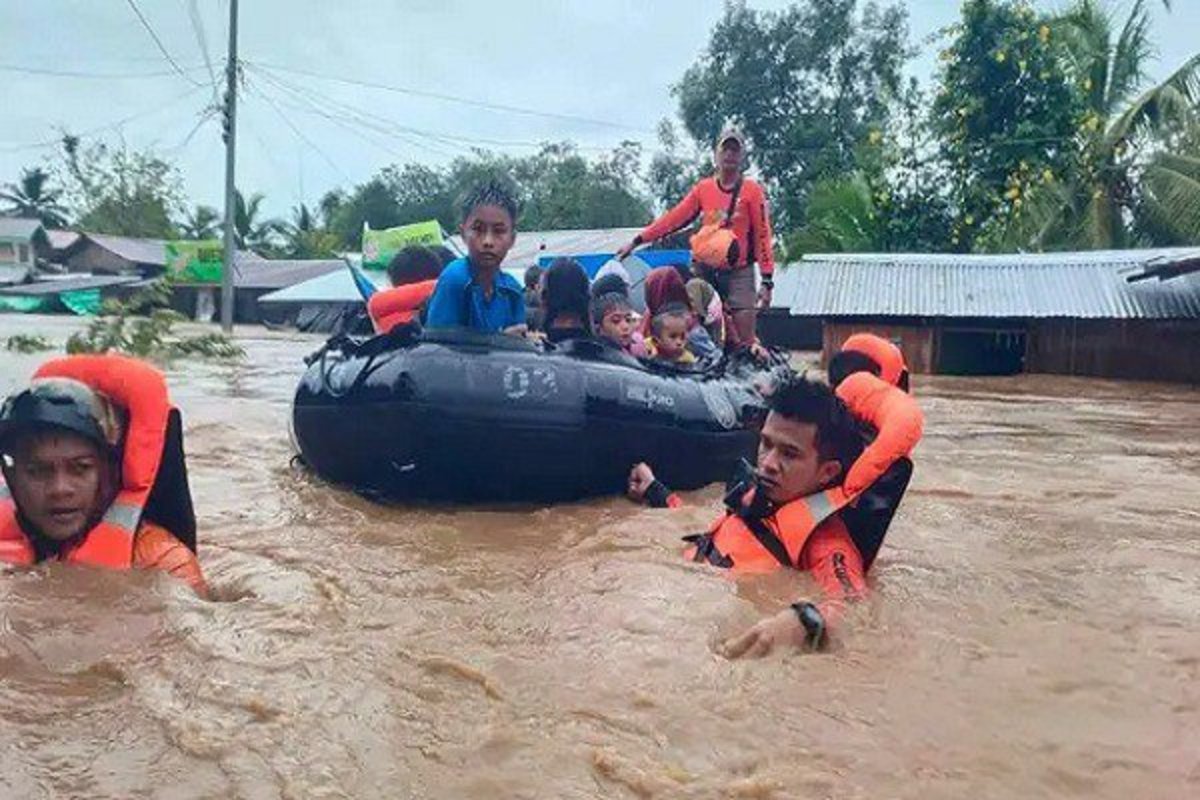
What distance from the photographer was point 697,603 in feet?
11.0

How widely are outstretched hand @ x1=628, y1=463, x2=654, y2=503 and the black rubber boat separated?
0.13 ft

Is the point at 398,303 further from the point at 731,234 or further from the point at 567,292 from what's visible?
the point at 731,234

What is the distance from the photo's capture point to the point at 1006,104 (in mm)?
22562

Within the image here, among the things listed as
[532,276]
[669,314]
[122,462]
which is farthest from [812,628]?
[532,276]

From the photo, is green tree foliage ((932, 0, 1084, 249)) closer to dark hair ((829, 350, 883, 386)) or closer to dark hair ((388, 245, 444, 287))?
dark hair ((388, 245, 444, 287))

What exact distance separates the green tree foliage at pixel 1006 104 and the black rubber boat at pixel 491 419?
62.7 ft

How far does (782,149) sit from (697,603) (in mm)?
30040

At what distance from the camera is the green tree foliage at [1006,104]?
71.9ft

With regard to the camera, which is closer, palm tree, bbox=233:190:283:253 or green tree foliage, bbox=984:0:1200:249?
green tree foliage, bbox=984:0:1200:249

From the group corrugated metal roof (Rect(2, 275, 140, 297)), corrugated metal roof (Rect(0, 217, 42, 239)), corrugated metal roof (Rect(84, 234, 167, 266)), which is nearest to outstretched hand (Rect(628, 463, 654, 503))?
corrugated metal roof (Rect(2, 275, 140, 297))

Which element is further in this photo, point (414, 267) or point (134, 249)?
point (134, 249)

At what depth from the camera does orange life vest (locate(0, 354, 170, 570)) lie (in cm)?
323

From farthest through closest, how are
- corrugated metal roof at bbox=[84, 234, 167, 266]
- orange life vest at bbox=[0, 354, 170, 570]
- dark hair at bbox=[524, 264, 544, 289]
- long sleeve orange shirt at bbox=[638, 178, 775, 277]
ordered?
1. corrugated metal roof at bbox=[84, 234, 167, 266]
2. dark hair at bbox=[524, 264, 544, 289]
3. long sleeve orange shirt at bbox=[638, 178, 775, 277]
4. orange life vest at bbox=[0, 354, 170, 570]

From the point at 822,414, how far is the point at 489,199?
2.14 metres
